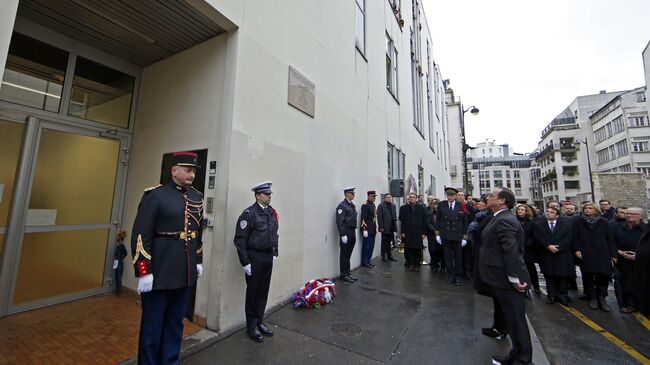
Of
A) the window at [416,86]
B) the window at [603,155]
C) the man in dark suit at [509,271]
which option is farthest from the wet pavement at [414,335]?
the window at [603,155]

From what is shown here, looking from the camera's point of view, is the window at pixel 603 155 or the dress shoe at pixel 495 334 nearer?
the dress shoe at pixel 495 334

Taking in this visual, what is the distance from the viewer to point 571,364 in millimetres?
3252

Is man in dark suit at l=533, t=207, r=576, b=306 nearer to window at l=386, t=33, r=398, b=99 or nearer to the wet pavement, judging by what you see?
the wet pavement

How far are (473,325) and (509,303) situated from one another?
1305mm

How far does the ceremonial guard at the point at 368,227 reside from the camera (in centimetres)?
760

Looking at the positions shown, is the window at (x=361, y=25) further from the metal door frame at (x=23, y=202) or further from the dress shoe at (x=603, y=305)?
the dress shoe at (x=603, y=305)

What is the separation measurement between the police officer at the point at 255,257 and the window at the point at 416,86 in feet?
43.9

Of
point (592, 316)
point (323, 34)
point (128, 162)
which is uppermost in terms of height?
point (323, 34)

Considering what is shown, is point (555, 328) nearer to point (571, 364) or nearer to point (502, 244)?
point (571, 364)

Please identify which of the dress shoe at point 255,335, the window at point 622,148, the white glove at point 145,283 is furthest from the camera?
the window at point 622,148

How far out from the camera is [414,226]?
24.8 feet

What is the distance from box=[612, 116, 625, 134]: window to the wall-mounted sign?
195 ft

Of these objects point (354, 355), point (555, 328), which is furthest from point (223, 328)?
point (555, 328)

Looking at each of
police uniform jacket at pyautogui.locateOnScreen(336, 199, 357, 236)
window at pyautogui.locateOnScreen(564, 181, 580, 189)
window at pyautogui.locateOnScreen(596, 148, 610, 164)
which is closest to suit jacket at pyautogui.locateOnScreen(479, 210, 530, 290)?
police uniform jacket at pyautogui.locateOnScreen(336, 199, 357, 236)
